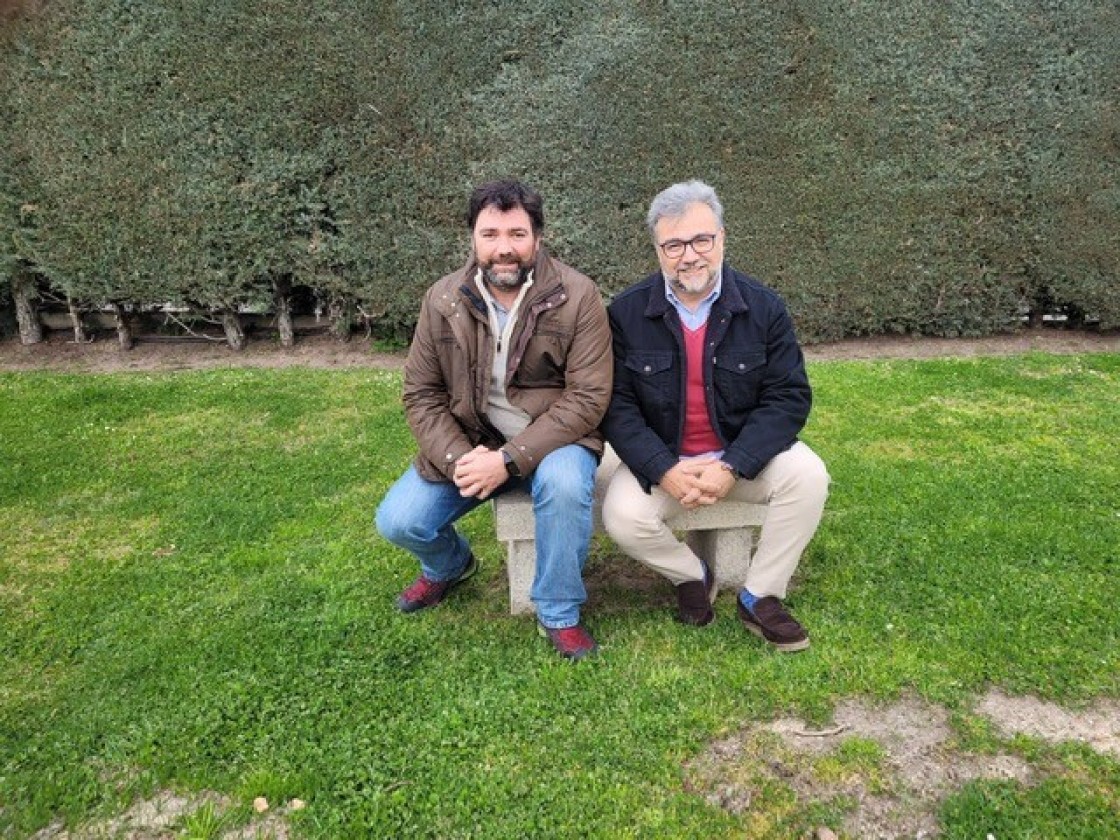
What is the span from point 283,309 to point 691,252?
5.22 meters

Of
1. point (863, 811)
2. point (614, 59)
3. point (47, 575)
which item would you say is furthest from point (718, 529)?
point (614, 59)

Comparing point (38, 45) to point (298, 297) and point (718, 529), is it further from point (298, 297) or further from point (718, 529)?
point (718, 529)

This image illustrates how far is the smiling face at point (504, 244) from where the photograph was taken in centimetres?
293

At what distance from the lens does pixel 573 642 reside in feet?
9.82

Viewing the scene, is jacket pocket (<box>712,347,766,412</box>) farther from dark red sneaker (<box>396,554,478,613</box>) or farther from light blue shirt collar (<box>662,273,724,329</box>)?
dark red sneaker (<box>396,554,478,613</box>)

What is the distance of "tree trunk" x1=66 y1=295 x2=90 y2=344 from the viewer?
286 inches

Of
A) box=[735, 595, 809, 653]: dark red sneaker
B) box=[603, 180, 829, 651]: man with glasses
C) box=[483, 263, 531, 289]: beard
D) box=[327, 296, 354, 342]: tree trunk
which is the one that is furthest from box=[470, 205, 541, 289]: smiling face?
box=[327, 296, 354, 342]: tree trunk

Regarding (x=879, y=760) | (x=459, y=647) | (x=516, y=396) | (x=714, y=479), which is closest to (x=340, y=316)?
(x=516, y=396)

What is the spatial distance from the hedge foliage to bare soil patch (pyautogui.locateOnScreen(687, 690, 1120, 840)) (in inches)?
190

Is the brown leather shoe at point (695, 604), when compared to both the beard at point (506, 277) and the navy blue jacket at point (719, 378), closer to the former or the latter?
the navy blue jacket at point (719, 378)

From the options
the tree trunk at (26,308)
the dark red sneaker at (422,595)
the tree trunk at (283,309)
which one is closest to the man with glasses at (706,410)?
the dark red sneaker at (422,595)

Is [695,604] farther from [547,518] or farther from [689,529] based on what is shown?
[547,518]

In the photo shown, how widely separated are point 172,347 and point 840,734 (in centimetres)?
681

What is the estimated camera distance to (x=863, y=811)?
2.29 meters
